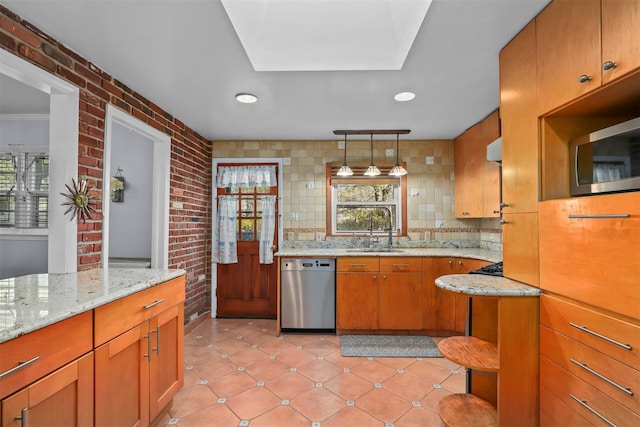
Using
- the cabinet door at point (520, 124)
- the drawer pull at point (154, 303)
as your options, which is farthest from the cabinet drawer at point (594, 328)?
the drawer pull at point (154, 303)

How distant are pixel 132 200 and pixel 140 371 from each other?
259 centimetres

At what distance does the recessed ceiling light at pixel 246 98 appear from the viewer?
253 cm

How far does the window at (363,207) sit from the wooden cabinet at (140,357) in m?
2.32

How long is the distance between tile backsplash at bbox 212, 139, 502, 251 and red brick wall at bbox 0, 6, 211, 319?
2.04ft

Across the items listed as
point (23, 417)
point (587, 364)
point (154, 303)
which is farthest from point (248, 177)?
point (587, 364)

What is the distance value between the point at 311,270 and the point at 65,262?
210 cm

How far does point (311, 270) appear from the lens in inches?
130

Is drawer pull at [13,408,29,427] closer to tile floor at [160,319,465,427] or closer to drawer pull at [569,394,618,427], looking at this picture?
tile floor at [160,319,465,427]

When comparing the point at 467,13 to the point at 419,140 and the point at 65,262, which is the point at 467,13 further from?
the point at 65,262

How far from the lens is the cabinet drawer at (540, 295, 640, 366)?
42.3 inches

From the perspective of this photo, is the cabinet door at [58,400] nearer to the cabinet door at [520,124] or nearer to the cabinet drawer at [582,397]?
the cabinet drawer at [582,397]

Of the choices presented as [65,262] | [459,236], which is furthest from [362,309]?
[65,262]

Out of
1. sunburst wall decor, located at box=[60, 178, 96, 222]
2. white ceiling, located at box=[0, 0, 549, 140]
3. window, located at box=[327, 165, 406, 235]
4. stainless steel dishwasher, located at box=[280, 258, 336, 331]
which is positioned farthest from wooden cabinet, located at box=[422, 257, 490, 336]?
sunburst wall decor, located at box=[60, 178, 96, 222]

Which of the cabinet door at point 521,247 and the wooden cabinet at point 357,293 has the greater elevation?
the cabinet door at point 521,247
